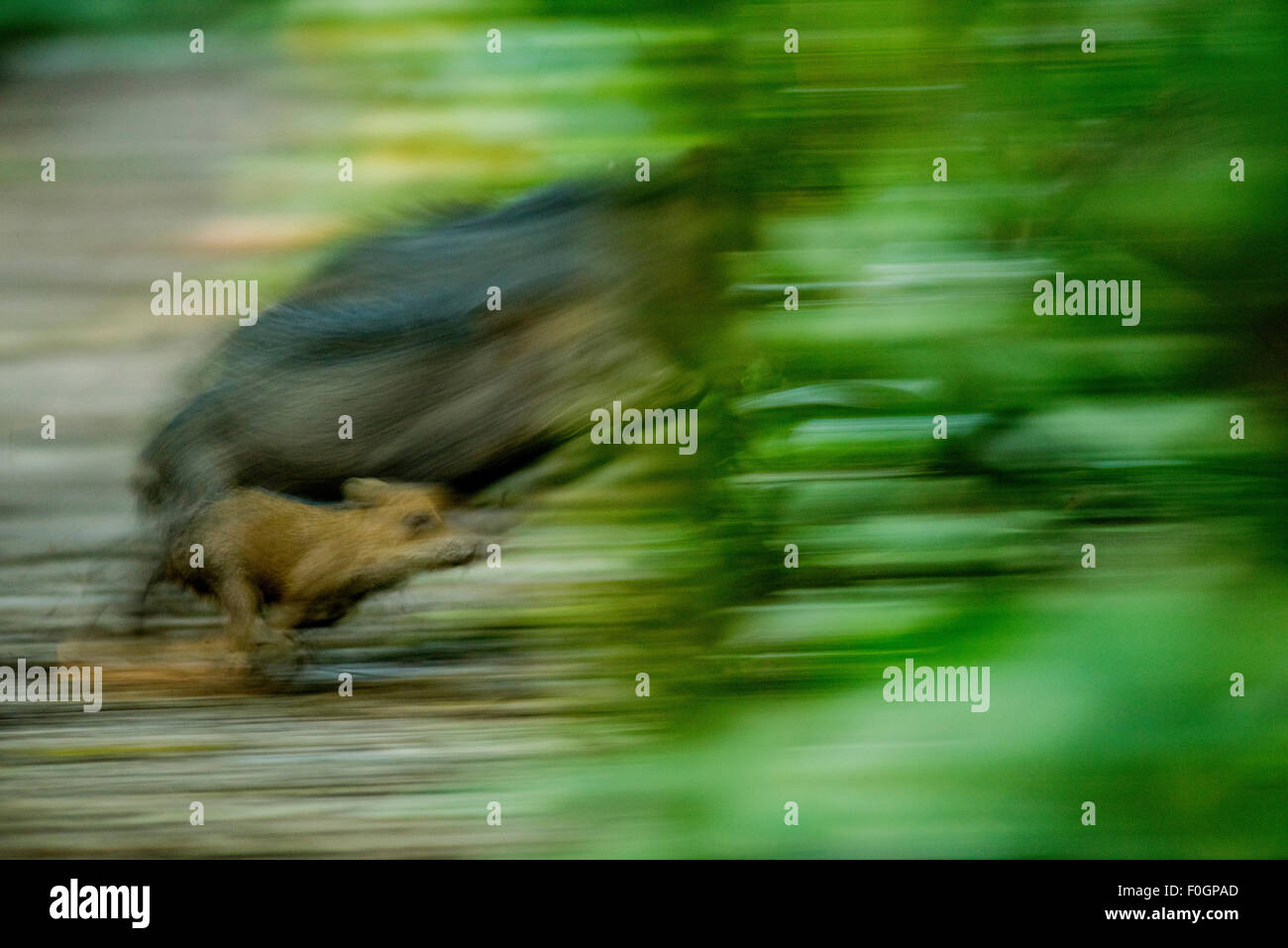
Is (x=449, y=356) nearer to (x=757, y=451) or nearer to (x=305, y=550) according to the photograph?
(x=305, y=550)

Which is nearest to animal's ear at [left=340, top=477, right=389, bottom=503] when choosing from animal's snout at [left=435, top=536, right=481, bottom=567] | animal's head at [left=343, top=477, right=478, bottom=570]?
animal's head at [left=343, top=477, right=478, bottom=570]

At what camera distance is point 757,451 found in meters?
1.68

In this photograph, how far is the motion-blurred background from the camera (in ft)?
5.33

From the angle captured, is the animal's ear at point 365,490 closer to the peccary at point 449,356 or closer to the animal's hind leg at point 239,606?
the peccary at point 449,356

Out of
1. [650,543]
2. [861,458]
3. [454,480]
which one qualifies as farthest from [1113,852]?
[454,480]

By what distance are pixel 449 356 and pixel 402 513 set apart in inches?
9.7

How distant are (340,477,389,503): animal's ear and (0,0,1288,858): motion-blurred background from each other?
15 cm

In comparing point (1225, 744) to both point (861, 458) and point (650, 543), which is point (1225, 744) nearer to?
point (861, 458)

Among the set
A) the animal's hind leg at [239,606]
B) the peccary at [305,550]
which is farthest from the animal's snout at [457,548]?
the animal's hind leg at [239,606]

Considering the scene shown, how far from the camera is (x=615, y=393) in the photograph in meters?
1.70

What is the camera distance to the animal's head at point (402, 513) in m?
1.68

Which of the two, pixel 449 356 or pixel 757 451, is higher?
pixel 449 356

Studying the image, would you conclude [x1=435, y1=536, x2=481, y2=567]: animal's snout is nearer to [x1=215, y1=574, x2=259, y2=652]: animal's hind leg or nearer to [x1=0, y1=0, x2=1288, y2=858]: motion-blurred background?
[x1=0, y1=0, x2=1288, y2=858]: motion-blurred background

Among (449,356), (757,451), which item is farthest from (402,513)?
(757,451)
